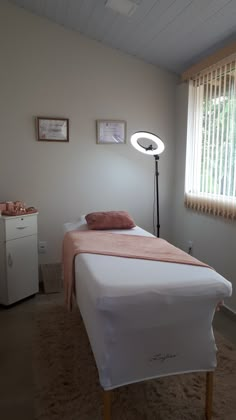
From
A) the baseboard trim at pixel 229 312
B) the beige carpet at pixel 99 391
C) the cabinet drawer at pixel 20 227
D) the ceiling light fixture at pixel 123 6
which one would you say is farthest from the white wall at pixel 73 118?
the beige carpet at pixel 99 391

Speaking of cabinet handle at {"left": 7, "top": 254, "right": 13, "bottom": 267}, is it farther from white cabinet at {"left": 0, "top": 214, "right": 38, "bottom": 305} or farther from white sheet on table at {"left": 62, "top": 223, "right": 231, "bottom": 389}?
white sheet on table at {"left": 62, "top": 223, "right": 231, "bottom": 389}

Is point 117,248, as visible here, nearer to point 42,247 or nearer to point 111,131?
point 42,247

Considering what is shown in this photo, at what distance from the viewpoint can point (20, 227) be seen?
2652mm

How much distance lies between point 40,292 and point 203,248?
5.29 ft

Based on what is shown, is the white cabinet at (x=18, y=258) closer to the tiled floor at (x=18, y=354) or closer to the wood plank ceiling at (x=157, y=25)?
the tiled floor at (x=18, y=354)

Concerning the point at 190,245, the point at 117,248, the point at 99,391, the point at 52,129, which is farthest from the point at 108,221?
the point at 99,391

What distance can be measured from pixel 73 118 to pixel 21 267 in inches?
60.9

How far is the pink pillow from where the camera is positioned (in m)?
2.59

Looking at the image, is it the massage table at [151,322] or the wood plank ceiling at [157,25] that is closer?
the massage table at [151,322]

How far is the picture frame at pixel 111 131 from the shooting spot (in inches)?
127

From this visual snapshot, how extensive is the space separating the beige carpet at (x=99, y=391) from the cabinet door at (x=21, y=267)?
672 millimetres

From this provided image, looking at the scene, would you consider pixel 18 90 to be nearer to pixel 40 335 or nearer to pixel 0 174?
pixel 0 174

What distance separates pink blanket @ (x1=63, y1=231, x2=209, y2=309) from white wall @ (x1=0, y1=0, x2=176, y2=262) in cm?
88

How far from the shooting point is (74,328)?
7.50ft
